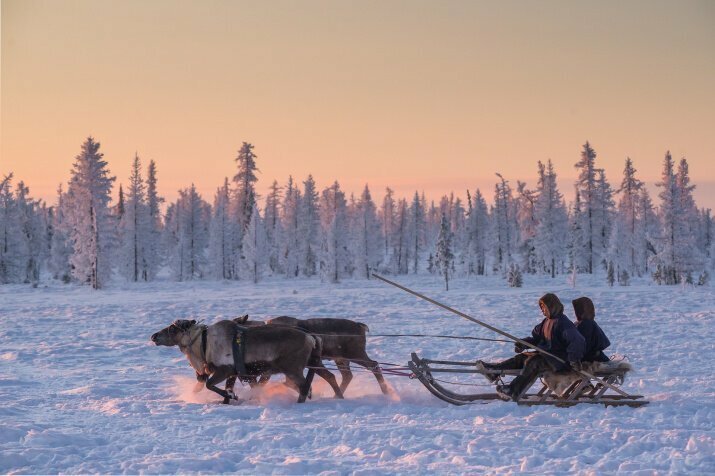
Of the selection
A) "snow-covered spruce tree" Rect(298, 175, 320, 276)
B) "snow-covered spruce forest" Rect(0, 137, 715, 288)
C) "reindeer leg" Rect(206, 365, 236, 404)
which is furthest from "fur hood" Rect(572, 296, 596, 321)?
"snow-covered spruce tree" Rect(298, 175, 320, 276)

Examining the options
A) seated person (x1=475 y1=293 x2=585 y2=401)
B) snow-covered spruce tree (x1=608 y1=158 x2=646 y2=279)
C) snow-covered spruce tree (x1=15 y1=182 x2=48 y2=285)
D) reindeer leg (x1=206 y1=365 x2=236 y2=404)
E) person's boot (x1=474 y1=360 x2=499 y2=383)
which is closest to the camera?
seated person (x1=475 y1=293 x2=585 y2=401)

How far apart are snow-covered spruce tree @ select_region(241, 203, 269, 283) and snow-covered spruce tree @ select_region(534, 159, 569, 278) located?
27.6m

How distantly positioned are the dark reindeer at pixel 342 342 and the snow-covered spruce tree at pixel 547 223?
55981 millimetres

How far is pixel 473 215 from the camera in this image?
3455 inches

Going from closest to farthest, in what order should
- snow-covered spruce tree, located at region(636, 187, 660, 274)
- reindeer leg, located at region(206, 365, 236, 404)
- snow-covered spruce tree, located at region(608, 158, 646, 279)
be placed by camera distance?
1. reindeer leg, located at region(206, 365, 236, 404)
2. snow-covered spruce tree, located at region(608, 158, 646, 279)
3. snow-covered spruce tree, located at region(636, 187, 660, 274)

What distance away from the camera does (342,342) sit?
1114 centimetres

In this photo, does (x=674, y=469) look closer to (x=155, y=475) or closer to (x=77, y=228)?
(x=155, y=475)

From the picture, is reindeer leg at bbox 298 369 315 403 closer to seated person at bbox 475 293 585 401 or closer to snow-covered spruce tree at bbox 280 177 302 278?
seated person at bbox 475 293 585 401

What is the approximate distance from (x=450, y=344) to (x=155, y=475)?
11311 mm

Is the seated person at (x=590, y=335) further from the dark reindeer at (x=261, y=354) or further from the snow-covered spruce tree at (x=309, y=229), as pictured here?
the snow-covered spruce tree at (x=309, y=229)

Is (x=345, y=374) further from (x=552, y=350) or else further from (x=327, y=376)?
(x=552, y=350)

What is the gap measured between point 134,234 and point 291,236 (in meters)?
18.6

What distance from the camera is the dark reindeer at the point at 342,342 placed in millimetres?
11062

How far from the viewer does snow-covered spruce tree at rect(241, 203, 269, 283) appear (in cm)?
5931
